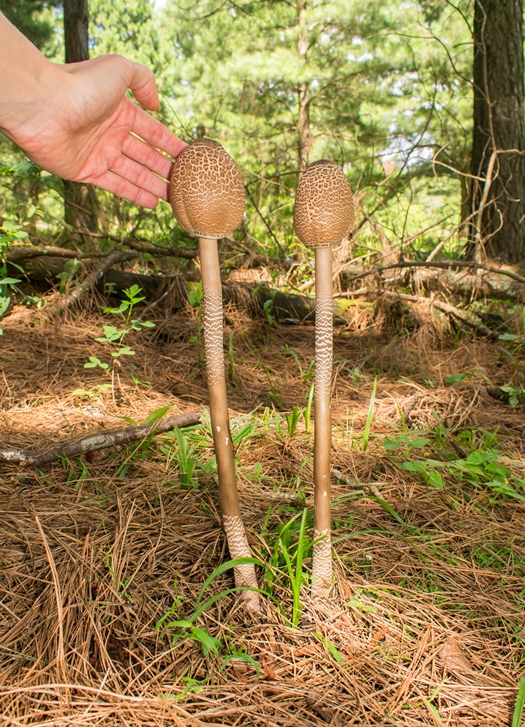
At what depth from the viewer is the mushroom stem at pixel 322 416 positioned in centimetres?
197

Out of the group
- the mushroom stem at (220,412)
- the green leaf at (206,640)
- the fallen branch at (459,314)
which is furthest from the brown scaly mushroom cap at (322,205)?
the fallen branch at (459,314)

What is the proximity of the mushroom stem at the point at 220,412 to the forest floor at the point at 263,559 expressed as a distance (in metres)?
0.12

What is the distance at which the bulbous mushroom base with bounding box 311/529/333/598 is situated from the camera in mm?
2115

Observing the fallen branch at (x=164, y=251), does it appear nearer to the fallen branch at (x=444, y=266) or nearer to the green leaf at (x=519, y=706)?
the fallen branch at (x=444, y=266)

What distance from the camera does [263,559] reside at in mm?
2268

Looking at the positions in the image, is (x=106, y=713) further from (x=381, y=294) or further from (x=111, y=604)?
(x=381, y=294)

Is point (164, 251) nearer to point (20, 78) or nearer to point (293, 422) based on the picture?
point (293, 422)

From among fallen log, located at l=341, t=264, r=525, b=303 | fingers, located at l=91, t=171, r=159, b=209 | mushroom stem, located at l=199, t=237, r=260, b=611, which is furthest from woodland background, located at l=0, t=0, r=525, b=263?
mushroom stem, located at l=199, t=237, r=260, b=611

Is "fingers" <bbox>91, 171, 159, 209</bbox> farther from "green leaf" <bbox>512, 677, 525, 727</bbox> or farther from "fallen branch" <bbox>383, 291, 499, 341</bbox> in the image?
"fallen branch" <bbox>383, 291, 499, 341</bbox>

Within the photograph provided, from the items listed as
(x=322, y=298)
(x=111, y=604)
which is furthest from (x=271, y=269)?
(x=111, y=604)

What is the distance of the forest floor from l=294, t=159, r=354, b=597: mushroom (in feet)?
0.53

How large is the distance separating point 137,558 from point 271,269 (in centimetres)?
444

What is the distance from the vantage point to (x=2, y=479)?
2.76 meters

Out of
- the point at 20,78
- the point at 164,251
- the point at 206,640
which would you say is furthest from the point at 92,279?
the point at 206,640
